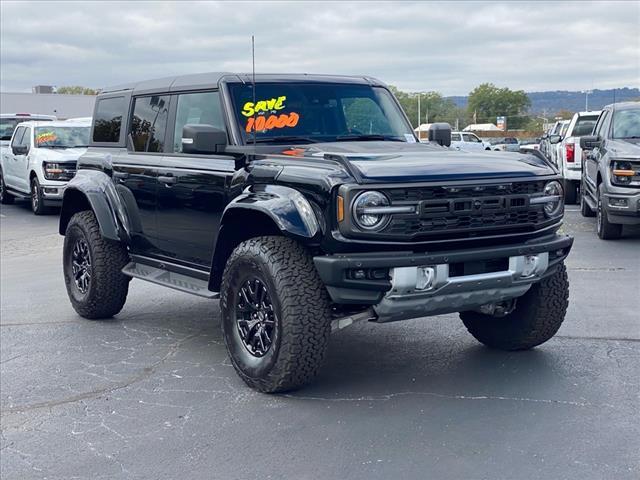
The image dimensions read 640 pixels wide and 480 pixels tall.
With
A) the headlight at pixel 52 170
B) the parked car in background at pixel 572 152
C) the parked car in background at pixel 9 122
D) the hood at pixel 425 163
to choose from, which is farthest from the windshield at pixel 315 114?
the parked car in background at pixel 9 122

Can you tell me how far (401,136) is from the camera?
6746mm

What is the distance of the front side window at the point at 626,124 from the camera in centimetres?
1191

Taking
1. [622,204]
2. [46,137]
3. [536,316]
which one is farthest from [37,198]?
[536,316]

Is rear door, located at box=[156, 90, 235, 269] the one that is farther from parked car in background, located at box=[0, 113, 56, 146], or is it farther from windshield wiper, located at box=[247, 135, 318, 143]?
parked car in background, located at box=[0, 113, 56, 146]

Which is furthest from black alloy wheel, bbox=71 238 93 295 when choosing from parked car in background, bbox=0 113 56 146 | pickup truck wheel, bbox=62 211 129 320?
parked car in background, bbox=0 113 56 146

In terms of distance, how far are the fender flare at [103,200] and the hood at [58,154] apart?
32.8 feet

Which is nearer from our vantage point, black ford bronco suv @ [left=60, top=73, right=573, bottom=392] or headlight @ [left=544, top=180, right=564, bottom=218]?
black ford bronco suv @ [left=60, top=73, right=573, bottom=392]

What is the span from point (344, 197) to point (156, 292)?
180 inches

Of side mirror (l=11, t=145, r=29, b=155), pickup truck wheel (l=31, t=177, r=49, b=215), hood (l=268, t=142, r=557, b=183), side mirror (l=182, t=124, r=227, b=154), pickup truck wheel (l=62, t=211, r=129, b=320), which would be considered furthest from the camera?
pickup truck wheel (l=31, t=177, r=49, b=215)

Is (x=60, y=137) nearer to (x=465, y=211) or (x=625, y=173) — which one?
(x=625, y=173)

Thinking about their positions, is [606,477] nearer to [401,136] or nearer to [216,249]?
[216,249]

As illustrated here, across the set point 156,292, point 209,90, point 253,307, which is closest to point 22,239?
point 156,292

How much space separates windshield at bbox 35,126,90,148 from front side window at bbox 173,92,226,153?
12.3 metres

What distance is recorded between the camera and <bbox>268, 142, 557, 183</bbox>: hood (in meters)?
4.91
